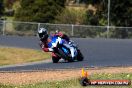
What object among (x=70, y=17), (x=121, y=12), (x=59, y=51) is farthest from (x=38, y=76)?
(x=70, y=17)

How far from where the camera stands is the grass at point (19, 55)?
92.4ft

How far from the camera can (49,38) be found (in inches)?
963

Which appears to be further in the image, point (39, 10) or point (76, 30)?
point (39, 10)

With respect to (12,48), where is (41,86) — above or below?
above

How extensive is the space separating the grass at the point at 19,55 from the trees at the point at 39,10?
60.4 feet

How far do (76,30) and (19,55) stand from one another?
14235mm

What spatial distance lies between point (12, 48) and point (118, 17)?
1701 cm

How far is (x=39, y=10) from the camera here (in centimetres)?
5347

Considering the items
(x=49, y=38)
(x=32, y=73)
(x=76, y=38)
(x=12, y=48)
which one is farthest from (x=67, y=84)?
(x=76, y=38)

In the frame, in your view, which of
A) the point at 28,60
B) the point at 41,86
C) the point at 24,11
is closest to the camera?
the point at 41,86

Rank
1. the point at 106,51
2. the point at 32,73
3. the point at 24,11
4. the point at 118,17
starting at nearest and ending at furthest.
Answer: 1. the point at 32,73
2. the point at 106,51
3. the point at 118,17
4. the point at 24,11

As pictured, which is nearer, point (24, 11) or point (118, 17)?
point (118, 17)

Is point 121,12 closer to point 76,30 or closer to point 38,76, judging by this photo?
point 76,30

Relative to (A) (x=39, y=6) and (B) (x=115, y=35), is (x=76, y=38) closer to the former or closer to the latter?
(B) (x=115, y=35)
